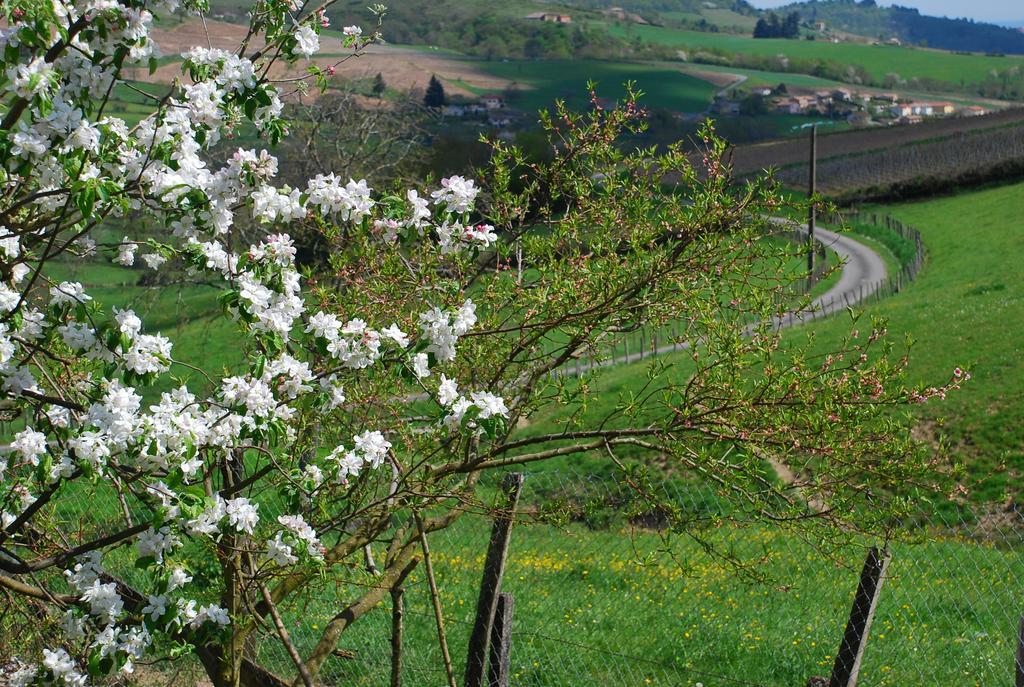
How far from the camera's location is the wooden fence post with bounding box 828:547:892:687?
268 inches

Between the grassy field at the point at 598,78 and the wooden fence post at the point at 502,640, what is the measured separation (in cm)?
13535

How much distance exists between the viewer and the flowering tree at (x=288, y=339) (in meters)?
4.51

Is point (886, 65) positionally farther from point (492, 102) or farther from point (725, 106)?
point (492, 102)

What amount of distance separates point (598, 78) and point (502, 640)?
155 m

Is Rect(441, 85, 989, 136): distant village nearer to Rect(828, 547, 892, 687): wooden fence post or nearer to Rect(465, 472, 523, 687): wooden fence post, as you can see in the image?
Rect(465, 472, 523, 687): wooden fence post

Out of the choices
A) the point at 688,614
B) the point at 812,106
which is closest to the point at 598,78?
the point at 812,106

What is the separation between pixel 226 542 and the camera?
5.99 meters

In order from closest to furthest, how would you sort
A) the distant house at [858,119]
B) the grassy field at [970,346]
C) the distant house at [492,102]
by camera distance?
the grassy field at [970,346] < the distant house at [492,102] < the distant house at [858,119]

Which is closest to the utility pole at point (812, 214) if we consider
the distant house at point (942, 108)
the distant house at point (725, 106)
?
the distant house at point (725, 106)

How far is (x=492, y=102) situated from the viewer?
135125mm

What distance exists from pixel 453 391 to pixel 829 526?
2789mm

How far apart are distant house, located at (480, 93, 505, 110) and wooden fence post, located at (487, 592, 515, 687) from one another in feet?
422

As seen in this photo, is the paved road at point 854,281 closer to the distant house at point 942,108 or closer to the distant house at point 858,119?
the distant house at point 858,119

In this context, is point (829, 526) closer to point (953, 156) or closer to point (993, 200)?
point (993, 200)
